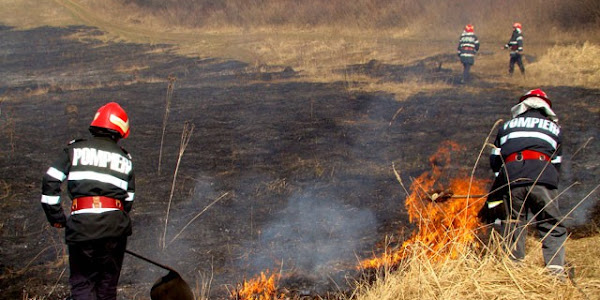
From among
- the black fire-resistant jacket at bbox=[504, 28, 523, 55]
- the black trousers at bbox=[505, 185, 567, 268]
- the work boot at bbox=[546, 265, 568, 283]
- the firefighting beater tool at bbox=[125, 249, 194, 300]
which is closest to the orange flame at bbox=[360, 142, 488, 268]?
the black trousers at bbox=[505, 185, 567, 268]

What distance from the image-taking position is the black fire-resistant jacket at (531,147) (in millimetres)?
5109

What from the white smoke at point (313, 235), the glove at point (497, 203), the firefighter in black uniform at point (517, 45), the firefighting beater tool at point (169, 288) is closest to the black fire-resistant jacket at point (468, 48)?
the firefighter in black uniform at point (517, 45)

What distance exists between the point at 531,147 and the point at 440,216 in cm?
172

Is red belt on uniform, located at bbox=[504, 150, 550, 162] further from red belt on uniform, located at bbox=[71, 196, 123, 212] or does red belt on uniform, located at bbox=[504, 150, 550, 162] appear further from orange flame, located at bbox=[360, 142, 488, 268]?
red belt on uniform, located at bbox=[71, 196, 123, 212]

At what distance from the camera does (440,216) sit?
6.65 metres

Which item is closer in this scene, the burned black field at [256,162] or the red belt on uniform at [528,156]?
the red belt on uniform at [528,156]

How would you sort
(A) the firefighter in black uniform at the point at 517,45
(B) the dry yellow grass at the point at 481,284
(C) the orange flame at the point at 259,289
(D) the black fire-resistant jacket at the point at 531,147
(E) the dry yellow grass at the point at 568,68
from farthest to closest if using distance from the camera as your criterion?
1. (A) the firefighter in black uniform at the point at 517,45
2. (E) the dry yellow grass at the point at 568,68
3. (C) the orange flame at the point at 259,289
4. (D) the black fire-resistant jacket at the point at 531,147
5. (B) the dry yellow grass at the point at 481,284

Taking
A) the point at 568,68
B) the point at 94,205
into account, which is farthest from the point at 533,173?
the point at 568,68

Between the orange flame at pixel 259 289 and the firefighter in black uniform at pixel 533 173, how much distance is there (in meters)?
2.37

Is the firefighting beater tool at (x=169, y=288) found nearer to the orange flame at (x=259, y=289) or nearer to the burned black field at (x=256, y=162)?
the orange flame at (x=259, y=289)

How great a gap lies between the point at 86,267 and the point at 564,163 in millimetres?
8076

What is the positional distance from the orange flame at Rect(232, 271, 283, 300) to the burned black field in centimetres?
14

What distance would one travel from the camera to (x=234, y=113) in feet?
47.8

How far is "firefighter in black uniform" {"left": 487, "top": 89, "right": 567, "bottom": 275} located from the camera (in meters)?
5.02
